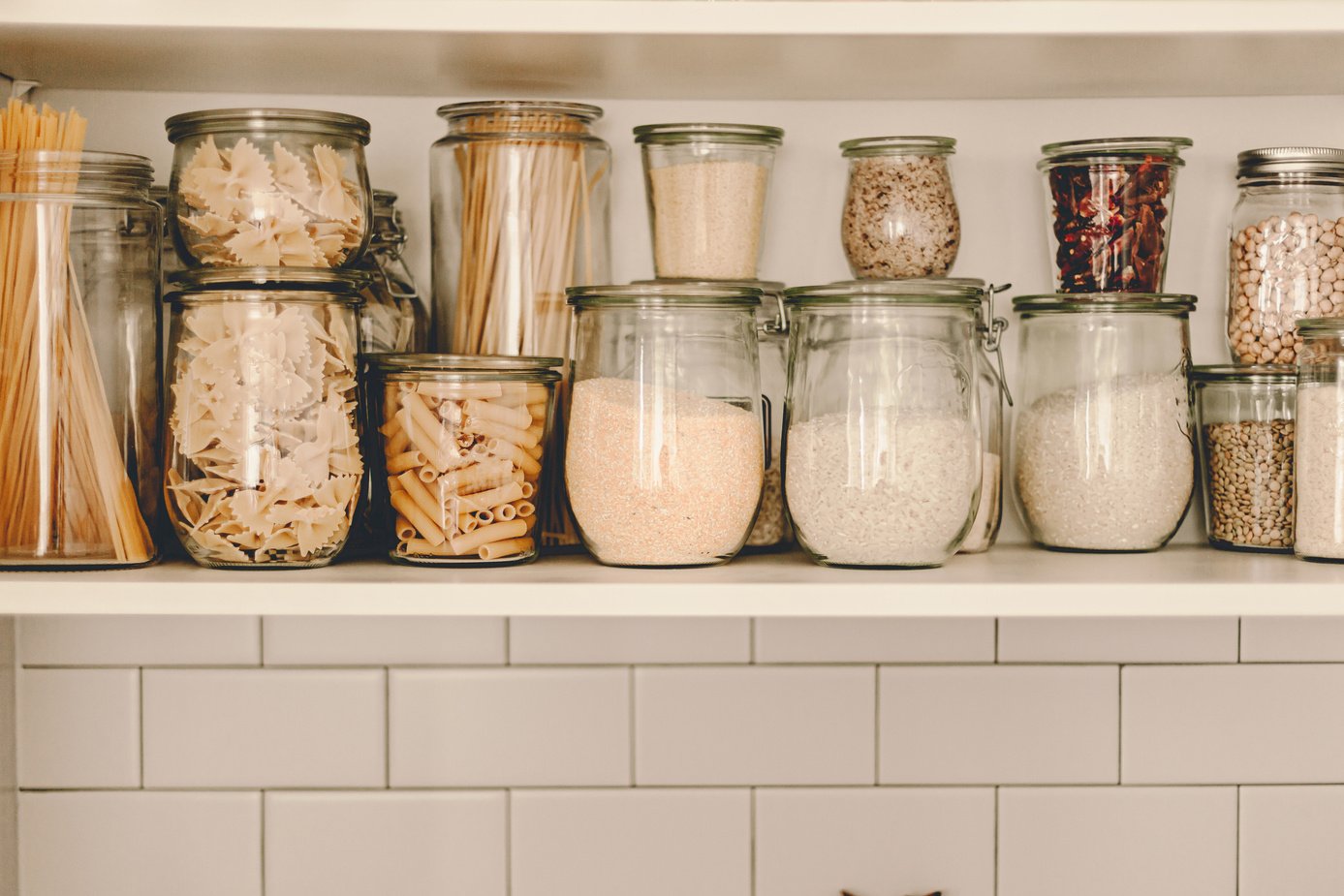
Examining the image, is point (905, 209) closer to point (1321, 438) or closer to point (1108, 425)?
point (1108, 425)

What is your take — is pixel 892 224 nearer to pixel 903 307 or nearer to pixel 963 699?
pixel 903 307

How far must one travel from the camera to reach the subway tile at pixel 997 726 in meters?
1.10

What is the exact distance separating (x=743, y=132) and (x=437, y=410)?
330 mm

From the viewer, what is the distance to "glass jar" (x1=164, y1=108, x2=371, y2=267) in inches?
33.1

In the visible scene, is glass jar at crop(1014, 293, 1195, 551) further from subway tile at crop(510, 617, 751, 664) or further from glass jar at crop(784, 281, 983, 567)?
subway tile at crop(510, 617, 751, 664)

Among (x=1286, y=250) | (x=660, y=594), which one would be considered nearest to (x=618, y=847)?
(x=660, y=594)

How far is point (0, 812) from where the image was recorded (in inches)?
41.2

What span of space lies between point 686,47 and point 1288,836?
2.89ft

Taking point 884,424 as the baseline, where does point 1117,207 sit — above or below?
above

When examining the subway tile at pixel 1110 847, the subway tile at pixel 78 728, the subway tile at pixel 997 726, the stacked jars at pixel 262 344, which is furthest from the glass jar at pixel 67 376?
the subway tile at pixel 1110 847

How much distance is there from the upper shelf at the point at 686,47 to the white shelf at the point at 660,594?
0.37m

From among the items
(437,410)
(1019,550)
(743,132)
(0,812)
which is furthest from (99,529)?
(1019,550)

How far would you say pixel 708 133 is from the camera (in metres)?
0.94

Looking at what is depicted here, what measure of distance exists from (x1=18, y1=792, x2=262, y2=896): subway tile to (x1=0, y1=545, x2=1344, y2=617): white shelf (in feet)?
1.19
